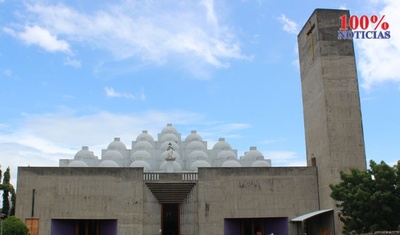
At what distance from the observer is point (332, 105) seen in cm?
2258

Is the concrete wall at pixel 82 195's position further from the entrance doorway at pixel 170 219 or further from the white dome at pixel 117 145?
the white dome at pixel 117 145

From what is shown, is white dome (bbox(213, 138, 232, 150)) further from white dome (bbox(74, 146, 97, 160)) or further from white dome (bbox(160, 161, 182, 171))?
white dome (bbox(74, 146, 97, 160))

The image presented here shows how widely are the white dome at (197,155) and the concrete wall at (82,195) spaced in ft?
49.2

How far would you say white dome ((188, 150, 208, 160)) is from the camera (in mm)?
38125

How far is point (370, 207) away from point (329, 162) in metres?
4.53

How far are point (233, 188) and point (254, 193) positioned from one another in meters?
1.08

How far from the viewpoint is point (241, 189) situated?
2358cm

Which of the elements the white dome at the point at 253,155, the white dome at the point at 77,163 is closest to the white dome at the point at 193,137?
the white dome at the point at 253,155

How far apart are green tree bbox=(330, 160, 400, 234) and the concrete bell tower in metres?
3.44

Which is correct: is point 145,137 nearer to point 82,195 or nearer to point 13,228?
point 82,195

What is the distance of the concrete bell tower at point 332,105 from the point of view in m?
22.1

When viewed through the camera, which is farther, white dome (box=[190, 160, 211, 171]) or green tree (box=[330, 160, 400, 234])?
white dome (box=[190, 160, 211, 171])

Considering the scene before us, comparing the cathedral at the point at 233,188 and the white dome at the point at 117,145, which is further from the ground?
the white dome at the point at 117,145

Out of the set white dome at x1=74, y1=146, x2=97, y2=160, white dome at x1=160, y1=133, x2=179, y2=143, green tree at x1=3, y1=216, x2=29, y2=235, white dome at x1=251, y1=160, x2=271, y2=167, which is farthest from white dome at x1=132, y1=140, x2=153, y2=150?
green tree at x1=3, y1=216, x2=29, y2=235
